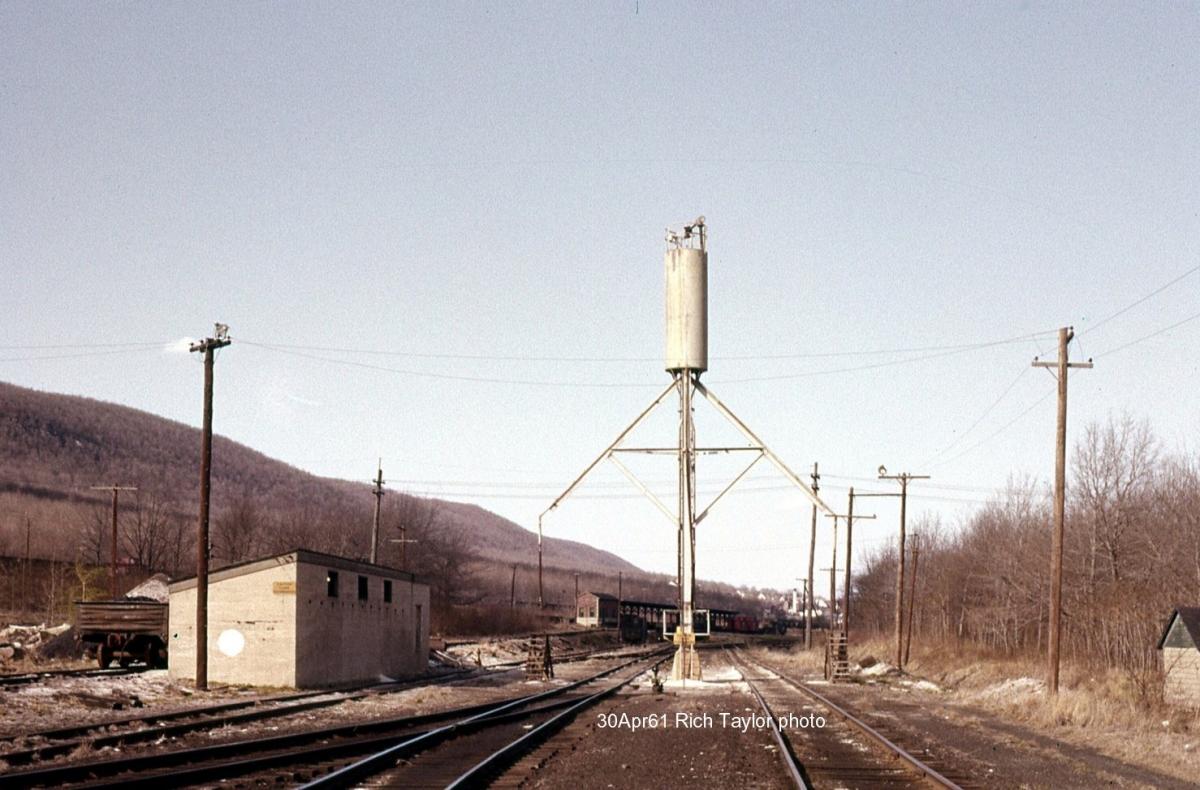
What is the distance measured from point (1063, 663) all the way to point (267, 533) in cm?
10841

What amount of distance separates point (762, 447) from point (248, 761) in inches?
873

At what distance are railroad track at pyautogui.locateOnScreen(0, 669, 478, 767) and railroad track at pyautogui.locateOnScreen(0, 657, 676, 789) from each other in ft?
3.99

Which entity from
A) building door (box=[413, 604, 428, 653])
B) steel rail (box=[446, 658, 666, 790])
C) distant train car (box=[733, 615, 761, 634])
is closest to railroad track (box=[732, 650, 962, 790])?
steel rail (box=[446, 658, 666, 790])

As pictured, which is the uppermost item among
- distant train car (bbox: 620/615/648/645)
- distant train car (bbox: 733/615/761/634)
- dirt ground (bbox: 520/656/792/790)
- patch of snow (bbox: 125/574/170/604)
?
dirt ground (bbox: 520/656/792/790)

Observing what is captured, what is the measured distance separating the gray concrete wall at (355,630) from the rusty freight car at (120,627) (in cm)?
683

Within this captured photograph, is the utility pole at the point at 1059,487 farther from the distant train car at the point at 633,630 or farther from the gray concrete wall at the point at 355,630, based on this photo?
the distant train car at the point at 633,630

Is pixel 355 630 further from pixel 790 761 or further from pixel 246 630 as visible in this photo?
pixel 790 761

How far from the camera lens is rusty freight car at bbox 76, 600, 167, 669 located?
4072 centimetres

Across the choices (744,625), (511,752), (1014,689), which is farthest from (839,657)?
(744,625)

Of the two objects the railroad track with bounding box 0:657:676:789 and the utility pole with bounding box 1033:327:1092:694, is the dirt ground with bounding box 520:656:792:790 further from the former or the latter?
the utility pole with bounding box 1033:327:1092:694

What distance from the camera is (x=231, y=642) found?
3578 cm

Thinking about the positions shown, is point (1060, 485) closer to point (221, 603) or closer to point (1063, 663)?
point (1063, 663)

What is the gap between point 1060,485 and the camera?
31109 millimetres

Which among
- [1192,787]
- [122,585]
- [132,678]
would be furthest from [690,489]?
[122,585]
